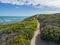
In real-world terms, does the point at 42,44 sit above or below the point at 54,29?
below

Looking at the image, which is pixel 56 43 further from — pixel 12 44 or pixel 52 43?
pixel 12 44

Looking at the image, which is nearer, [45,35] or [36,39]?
[45,35]

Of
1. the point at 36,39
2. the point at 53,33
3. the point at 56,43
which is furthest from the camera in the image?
the point at 36,39

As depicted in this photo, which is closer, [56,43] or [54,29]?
[56,43]

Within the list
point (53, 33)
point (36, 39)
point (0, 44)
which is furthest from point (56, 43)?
point (0, 44)

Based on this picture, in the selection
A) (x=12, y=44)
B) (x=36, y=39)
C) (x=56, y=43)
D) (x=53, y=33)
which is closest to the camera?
(x=12, y=44)

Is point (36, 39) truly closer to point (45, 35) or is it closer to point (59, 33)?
point (45, 35)

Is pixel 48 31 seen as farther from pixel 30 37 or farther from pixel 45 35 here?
pixel 30 37

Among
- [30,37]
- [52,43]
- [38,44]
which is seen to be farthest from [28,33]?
[52,43]

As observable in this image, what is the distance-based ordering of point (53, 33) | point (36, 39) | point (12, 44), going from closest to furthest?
point (12, 44), point (53, 33), point (36, 39)
